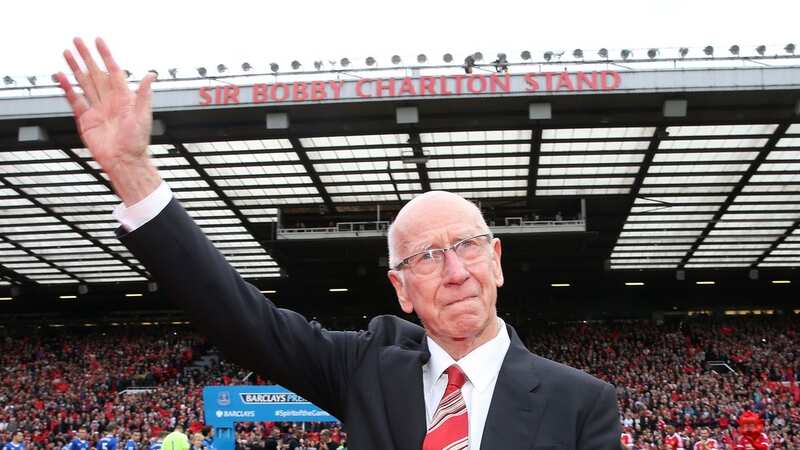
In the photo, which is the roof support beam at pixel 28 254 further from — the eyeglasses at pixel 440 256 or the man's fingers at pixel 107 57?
the eyeglasses at pixel 440 256

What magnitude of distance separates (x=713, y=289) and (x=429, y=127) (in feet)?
91.5

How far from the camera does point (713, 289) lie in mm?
46875

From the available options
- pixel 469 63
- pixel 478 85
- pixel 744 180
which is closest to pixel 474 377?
pixel 478 85

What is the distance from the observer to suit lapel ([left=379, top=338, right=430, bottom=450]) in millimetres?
2195

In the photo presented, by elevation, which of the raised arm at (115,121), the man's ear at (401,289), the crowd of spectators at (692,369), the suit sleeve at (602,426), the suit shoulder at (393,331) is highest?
the raised arm at (115,121)

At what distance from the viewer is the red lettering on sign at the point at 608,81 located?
23.7 m

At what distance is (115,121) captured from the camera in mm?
→ 2137

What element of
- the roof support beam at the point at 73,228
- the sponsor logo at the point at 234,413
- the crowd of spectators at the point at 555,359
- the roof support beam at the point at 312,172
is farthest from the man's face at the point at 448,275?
the roof support beam at the point at 73,228

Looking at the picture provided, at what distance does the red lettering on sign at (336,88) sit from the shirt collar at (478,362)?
73.3 ft

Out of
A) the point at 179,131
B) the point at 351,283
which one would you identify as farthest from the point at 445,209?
the point at 351,283

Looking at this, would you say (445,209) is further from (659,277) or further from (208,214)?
(659,277)

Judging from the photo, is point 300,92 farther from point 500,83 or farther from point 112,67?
point 112,67

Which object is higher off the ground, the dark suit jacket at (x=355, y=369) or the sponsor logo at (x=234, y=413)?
the dark suit jacket at (x=355, y=369)

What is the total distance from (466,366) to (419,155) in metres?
25.3
